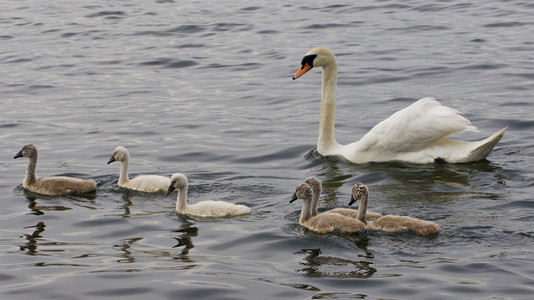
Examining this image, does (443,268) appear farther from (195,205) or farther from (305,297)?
(195,205)

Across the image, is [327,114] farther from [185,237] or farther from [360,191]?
[185,237]

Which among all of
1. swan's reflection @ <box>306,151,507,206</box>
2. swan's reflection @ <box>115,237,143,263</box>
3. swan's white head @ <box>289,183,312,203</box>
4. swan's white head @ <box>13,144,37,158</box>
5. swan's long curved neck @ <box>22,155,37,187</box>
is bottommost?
swan's reflection @ <box>115,237,143,263</box>

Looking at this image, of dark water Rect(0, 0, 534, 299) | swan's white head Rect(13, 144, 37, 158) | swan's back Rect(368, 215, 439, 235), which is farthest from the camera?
swan's white head Rect(13, 144, 37, 158)

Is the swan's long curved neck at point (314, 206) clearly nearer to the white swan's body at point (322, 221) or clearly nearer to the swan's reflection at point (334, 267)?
the white swan's body at point (322, 221)

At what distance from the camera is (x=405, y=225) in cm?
930

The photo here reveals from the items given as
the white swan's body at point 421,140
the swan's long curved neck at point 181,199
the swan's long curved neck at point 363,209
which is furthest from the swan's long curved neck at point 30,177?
the swan's long curved neck at point 363,209

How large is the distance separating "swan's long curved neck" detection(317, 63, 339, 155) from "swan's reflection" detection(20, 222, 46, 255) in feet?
15.0

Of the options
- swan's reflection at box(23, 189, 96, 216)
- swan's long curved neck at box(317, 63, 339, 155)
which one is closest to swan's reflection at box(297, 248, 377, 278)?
swan's reflection at box(23, 189, 96, 216)

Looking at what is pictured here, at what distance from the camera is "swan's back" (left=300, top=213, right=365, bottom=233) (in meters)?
9.51

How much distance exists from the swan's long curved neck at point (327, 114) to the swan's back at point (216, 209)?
134 inches

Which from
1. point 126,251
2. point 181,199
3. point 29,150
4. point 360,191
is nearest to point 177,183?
point 181,199

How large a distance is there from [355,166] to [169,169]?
2541 mm

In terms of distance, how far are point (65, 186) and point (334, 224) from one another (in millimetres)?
3733

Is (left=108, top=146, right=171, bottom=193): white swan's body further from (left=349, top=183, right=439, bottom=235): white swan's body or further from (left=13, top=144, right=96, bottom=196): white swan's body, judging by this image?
(left=349, top=183, right=439, bottom=235): white swan's body
